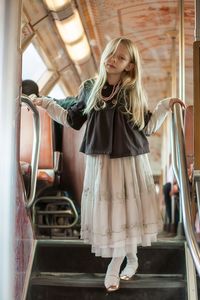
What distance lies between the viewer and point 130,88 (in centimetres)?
270

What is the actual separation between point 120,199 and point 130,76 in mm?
709

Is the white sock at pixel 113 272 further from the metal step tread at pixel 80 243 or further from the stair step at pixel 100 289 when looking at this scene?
the metal step tread at pixel 80 243

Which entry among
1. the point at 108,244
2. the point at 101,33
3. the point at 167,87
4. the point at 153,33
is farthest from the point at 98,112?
the point at 167,87

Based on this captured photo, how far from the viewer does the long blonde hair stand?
2637 mm

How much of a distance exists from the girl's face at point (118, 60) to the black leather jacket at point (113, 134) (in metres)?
0.18

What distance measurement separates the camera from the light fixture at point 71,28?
14.9 ft

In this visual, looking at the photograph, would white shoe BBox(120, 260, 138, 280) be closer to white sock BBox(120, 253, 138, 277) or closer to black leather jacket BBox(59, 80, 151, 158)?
white sock BBox(120, 253, 138, 277)

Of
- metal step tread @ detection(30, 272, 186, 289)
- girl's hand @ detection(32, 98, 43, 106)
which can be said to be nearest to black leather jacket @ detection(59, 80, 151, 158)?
girl's hand @ detection(32, 98, 43, 106)

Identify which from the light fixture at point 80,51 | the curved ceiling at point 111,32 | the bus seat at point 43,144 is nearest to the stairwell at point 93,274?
the bus seat at point 43,144

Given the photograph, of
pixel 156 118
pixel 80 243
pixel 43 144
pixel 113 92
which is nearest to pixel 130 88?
pixel 113 92

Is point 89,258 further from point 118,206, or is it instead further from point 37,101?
point 37,101

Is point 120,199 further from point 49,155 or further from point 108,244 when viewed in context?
point 49,155

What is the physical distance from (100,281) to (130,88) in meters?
1.07

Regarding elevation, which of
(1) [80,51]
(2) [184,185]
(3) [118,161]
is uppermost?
(1) [80,51]
